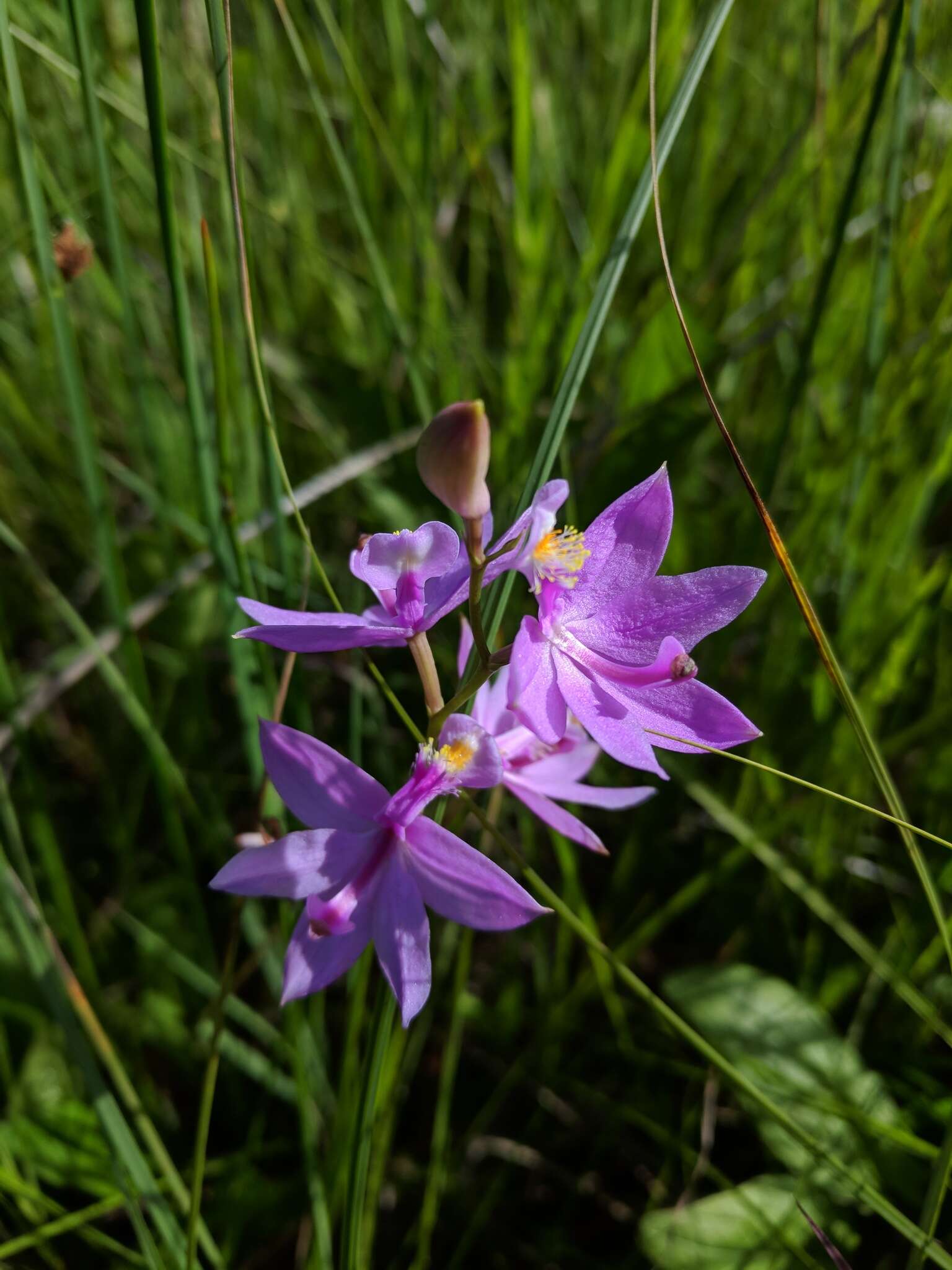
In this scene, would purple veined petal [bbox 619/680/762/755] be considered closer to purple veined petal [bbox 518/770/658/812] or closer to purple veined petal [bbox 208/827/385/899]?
purple veined petal [bbox 518/770/658/812]

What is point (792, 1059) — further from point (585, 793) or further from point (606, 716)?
point (606, 716)

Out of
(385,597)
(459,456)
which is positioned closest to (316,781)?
(385,597)

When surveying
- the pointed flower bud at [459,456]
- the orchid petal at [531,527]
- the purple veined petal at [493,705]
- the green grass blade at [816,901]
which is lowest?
the green grass blade at [816,901]

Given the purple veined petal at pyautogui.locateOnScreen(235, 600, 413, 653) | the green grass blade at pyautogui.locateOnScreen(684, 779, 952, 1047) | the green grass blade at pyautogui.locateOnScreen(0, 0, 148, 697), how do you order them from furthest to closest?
the green grass blade at pyautogui.locateOnScreen(684, 779, 952, 1047)
the green grass blade at pyautogui.locateOnScreen(0, 0, 148, 697)
the purple veined petal at pyautogui.locateOnScreen(235, 600, 413, 653)

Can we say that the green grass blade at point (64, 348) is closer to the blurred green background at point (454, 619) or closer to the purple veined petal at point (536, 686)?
the blurred green background at point (454, 619)

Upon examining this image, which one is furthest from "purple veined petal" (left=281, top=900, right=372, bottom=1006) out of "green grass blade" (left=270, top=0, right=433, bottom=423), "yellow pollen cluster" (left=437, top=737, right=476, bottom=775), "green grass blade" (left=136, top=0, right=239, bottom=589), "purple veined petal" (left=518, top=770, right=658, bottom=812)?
"green grass blade" (left=270, top=0, right=433, bottom=423)

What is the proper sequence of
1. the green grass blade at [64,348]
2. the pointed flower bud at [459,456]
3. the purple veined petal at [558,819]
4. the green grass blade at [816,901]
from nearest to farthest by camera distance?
the pointed flower bud at [459,456], the purple veined petal at [558,819], the green grass blade at [64,348], the green grass blade at [816,901]

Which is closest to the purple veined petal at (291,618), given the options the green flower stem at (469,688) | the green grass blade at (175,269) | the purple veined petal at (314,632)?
the purple veined petal at (314,632)
